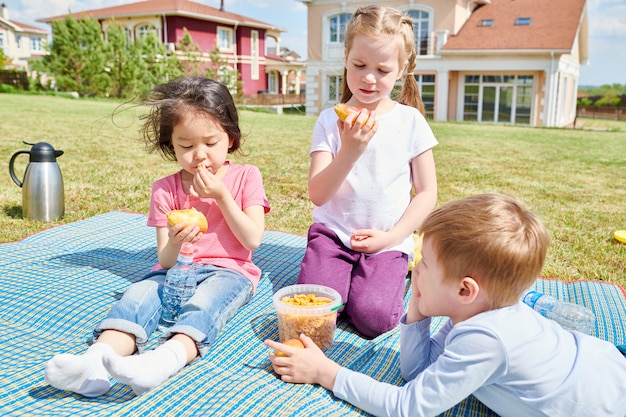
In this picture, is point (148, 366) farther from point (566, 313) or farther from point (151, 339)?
point (566, 313)

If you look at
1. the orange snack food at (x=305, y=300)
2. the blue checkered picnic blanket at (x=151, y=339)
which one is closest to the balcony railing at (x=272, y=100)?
the blue checkered picnic blanket at (x=151, y=339)

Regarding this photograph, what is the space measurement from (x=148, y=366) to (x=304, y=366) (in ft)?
1.82

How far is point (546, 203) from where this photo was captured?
6.20m

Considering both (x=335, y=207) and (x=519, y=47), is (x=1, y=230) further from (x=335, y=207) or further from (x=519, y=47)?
(x=519, y=47)

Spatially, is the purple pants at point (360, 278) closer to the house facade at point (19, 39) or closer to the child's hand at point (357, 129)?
the child's hand at point (357, 129)

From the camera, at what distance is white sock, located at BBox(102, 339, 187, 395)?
1.83m

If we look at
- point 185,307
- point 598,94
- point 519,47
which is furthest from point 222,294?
point 598,94

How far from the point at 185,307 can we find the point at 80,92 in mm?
27138

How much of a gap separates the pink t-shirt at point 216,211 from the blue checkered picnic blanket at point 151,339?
0.27 metres

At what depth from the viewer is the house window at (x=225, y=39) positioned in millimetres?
35812

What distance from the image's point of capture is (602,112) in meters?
34.9

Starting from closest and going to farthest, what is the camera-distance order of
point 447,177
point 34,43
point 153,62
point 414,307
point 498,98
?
point 414,307 → point 447,177 → point 498,98 → point 153,62 → point 34,43

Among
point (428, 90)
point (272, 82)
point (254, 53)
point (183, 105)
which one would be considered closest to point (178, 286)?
point (183, 105)

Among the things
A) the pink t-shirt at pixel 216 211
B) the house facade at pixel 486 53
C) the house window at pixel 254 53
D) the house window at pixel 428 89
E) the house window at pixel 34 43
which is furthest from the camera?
the house window at pixel 34 43
